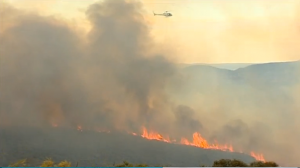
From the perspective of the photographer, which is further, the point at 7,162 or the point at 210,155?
the point at 210,155

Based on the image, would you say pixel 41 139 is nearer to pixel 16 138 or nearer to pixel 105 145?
pixel 16 138

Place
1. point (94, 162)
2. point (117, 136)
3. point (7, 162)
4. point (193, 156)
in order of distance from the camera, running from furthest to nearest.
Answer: point (117, 136) → point (193, 156) → point (94, 162) → point (7, 162)

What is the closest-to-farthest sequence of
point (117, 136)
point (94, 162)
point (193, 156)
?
point (94, 162), point (193, 156), point (117, 136)

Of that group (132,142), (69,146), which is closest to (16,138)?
(69,146)

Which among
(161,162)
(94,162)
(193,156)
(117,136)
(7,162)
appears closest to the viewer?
(7,162)

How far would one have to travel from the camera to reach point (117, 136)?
46.8 m

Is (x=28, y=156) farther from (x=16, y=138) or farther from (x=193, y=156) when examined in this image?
(x=193, y=156)

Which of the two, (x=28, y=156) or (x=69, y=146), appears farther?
(x=69, y=146)

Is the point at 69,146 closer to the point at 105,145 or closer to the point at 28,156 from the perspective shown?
the point at 105,145

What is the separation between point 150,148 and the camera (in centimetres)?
4416

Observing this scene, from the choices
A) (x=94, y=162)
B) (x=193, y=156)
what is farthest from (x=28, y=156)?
(x=193, y=156)

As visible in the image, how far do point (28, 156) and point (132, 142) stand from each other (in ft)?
42.7

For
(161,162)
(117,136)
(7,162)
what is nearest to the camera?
(7,162)

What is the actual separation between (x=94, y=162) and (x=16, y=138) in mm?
10256
